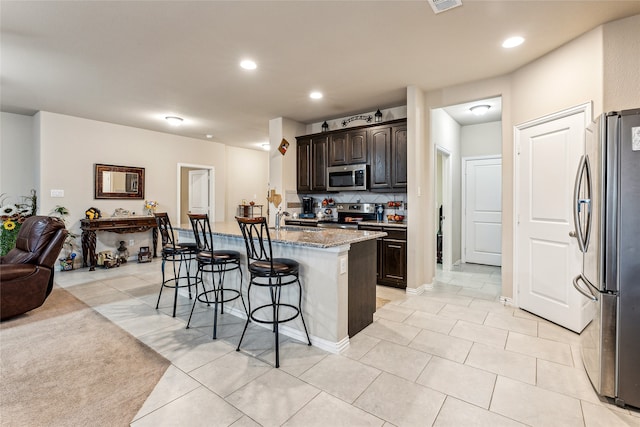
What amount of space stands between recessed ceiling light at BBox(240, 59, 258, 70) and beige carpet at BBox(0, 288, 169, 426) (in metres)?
2.89

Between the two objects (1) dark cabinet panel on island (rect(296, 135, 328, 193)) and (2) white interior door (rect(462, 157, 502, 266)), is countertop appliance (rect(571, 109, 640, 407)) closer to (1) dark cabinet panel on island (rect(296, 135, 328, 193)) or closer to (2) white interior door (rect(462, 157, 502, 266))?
(1) dark cabinet panel on island (rect(296, 135, 328, 193))

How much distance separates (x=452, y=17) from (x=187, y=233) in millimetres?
3583

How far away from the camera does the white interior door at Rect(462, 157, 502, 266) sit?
18.4 feet

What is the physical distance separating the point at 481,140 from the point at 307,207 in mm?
3517

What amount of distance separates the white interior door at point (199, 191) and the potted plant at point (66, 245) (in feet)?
8.35

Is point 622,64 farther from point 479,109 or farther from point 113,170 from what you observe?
point 113,170

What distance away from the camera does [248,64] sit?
3.26 m

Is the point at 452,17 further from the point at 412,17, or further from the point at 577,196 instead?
the point at 577,196

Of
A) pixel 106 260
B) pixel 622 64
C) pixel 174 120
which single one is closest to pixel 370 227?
pixel 622 64

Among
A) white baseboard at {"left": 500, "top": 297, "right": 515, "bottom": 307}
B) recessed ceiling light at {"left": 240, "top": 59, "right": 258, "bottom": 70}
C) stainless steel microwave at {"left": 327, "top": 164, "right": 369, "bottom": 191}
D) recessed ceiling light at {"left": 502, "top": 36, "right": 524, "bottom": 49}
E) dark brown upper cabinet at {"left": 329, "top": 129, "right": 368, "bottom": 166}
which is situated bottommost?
white baseboard at {"left": 500, "top": 297, "right": 515, "bottom": 307}

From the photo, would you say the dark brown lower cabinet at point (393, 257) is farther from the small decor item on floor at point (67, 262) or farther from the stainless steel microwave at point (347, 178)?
the small decor item on floor at point (67, 262)

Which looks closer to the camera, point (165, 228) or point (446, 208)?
point (165, 228)

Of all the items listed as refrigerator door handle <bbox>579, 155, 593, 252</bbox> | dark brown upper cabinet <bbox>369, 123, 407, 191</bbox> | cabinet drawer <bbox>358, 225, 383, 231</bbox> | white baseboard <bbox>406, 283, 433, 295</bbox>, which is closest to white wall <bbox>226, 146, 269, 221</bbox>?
cabinet drawer <bbox>358, 225, 383, 231</bbox>

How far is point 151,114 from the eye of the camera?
A: 5.14 meters
